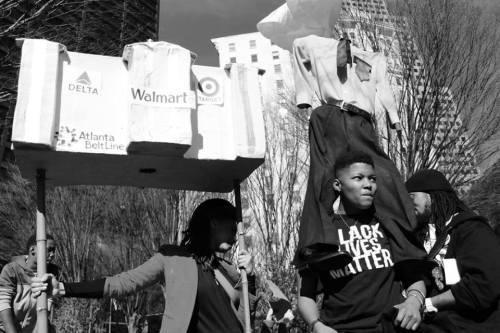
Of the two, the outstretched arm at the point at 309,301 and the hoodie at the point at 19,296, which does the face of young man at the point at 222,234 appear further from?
the hoodie at the point at 19,296

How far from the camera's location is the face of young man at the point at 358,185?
2.77 metres

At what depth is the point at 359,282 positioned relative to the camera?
260 centimetres

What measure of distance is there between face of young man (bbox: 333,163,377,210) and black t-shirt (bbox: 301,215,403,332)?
118 mm

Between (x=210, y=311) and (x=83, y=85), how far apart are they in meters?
1.63

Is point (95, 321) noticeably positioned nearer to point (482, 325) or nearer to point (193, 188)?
point (193, 188)

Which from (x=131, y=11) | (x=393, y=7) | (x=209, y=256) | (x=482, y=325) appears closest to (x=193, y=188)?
(x=209, y=256)

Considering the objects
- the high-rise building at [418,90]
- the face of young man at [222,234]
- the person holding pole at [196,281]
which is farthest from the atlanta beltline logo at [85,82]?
the high-rise building at [418,90]

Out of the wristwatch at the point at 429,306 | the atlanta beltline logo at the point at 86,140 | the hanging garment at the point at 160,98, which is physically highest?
the hanging garment at the point at 160,98

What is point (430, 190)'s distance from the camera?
334cm

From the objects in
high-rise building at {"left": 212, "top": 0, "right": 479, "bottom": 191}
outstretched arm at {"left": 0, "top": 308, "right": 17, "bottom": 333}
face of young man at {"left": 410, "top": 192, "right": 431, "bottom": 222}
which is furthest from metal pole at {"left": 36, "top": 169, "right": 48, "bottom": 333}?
high-rise building at {"left": 212, "top": 0, "right": 479, "bottom": 191}

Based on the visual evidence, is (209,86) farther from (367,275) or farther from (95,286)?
(367,275)

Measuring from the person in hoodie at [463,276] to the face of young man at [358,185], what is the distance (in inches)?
21.5

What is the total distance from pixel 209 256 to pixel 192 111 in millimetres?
986

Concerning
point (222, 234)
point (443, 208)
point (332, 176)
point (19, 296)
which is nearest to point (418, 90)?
point (443, 208)
